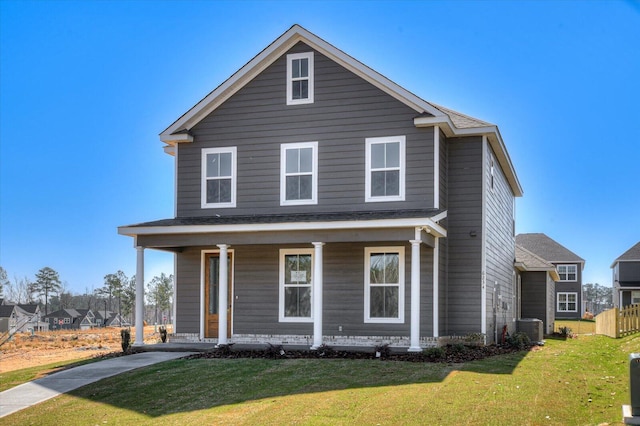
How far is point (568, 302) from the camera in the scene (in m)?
57.7

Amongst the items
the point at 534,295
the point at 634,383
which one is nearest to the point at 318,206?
the point at 634,383

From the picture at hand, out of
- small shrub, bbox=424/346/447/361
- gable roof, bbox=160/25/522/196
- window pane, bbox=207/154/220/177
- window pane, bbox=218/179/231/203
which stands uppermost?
gable roof, bbox=160/25/522/196

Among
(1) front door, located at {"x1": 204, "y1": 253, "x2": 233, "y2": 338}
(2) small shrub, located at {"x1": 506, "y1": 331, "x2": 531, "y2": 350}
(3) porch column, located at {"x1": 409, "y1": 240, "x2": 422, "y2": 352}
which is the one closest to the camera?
(3) porch column, located at {"x1": 409, "y1": 240, "x2": 422, "y2": 352}

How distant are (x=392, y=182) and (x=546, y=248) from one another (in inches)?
1761

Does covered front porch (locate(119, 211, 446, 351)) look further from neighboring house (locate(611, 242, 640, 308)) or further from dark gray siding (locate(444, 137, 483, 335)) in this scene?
neighboring house (locate(611, 242, 640, 308))

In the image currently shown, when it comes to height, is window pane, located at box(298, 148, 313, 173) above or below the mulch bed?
above

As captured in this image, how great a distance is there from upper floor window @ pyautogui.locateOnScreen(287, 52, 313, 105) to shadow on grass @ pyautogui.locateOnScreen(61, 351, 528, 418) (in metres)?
7.57

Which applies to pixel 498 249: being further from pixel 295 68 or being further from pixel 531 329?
pixel 295 68

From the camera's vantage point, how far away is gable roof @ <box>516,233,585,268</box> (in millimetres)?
58375

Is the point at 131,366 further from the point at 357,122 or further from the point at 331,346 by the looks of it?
the point at 357,122

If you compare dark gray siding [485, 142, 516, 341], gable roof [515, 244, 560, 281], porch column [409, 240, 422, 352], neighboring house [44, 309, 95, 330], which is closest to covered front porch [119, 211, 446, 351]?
porch column [409, 240, 422, 352]

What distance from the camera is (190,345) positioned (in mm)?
19625

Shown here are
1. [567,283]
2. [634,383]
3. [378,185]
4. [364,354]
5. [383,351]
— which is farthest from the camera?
[567,283]

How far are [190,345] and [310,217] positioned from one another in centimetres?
491
